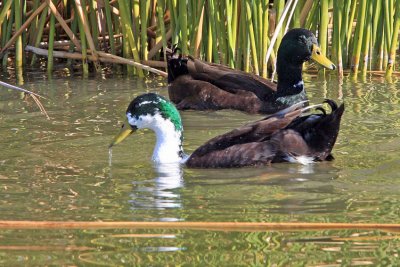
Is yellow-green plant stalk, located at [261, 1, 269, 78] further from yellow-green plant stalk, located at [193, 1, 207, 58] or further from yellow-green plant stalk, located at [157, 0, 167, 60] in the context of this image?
yellow-green plant stalk, located at [157, 0, 167, 60]

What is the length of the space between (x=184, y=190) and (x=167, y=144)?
3.16 feet

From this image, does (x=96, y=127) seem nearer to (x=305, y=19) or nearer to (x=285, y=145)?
(x=285, y=145)

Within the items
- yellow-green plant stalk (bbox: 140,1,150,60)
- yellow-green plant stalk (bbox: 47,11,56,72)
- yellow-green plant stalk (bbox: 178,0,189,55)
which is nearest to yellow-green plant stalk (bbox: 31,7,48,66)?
yellow-green plant stalk (bbox: 47,11,56,72)

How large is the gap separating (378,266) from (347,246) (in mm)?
314

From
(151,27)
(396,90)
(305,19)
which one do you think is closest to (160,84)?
(151,27)

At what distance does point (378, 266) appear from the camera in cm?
461

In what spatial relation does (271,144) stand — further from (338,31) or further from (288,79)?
(338,31)

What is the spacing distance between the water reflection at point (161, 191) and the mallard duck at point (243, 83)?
244 cm

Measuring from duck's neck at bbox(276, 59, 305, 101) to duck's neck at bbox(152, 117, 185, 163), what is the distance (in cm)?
243

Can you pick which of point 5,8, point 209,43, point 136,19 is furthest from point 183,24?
point 5,8

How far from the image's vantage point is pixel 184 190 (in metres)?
6.39

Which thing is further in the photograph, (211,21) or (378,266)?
(211,21)

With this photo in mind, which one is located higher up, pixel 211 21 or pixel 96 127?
pixel 211 21

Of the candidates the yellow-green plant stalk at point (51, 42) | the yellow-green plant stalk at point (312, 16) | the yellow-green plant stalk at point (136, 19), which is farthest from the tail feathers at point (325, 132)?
the yellow-green plant stalk at point (51, 42)
